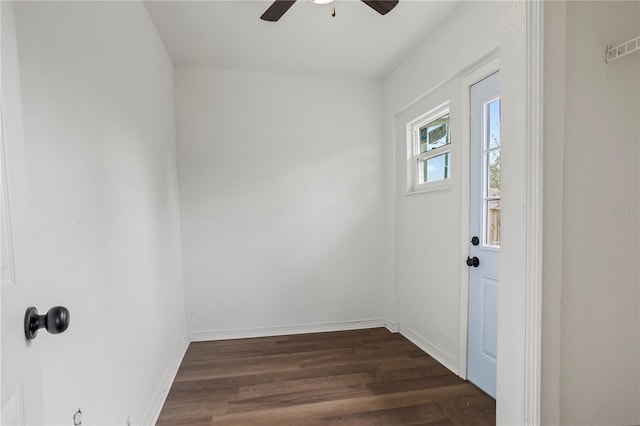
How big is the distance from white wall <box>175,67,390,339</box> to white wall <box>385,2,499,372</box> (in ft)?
0.82

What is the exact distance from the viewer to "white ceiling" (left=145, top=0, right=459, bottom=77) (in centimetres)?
196

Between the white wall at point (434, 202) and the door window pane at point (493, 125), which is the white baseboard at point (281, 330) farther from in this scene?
the door window pane at point (493, 125)

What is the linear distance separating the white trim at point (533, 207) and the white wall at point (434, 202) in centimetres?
96

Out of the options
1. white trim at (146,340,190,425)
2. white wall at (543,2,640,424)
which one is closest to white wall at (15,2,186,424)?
white trim at (146,340,190,425)

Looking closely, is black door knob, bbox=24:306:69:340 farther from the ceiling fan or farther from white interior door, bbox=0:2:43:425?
the ceiling fan

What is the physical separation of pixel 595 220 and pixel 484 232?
0.96m

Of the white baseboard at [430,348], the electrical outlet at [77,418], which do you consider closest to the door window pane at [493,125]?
the white baseboard at [430,348]

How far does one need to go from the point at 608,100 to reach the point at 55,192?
1953mm

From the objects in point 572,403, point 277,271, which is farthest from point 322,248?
point 572,403

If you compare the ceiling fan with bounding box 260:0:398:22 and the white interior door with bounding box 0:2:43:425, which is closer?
the white interior door with bounding box 0:2:43:425

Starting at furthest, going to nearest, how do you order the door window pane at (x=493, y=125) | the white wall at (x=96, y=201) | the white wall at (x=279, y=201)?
the white wall at (x=279, y=201)
the door window pane at (x=493, y=125)
the white wall at (x=96, y=201)

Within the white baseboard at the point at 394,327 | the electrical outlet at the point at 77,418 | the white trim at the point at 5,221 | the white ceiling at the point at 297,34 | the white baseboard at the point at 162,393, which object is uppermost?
the white ceiling at the point at 297,34

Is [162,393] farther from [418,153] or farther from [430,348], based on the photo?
[418,153]

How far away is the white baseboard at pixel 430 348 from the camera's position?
7.32 ft
